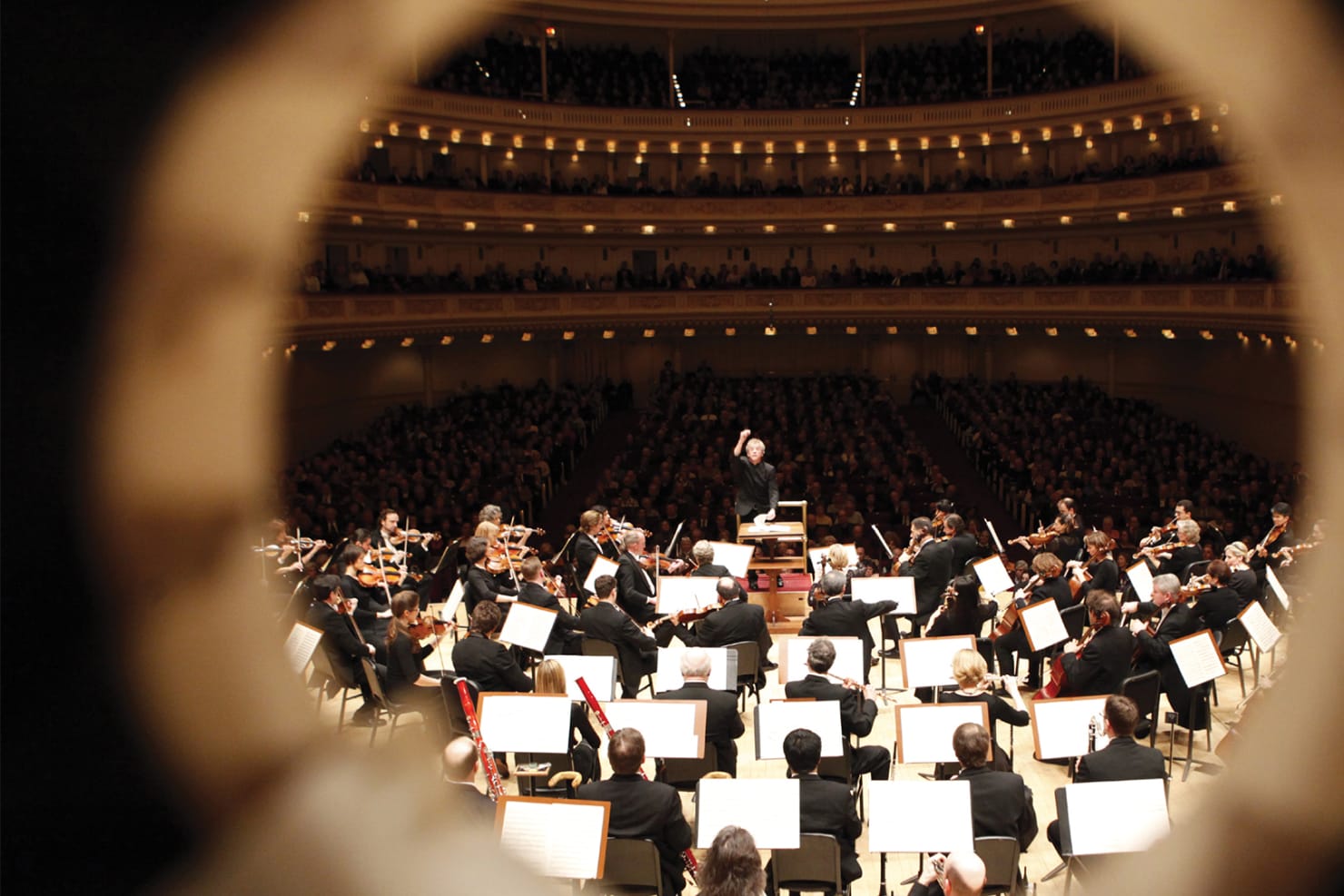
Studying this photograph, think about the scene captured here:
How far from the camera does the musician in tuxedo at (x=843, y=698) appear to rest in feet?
24.2

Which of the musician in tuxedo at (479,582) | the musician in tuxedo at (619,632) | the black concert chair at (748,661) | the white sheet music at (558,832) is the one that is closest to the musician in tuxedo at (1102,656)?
the black concert chair at (748,661)

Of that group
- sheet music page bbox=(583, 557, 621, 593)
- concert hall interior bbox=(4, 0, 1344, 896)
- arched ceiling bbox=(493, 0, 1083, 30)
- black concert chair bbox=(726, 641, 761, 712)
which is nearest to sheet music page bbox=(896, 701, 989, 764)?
concert hall interior bbox=(4, 0, 1344, 896)

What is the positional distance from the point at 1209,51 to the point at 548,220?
29487 mm

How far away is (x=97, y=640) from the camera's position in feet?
5.25

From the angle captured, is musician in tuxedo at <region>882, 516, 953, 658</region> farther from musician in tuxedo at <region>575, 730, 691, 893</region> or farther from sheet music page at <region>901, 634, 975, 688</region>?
musician in tuxedo at <region>575, 730, 691, 893</region>

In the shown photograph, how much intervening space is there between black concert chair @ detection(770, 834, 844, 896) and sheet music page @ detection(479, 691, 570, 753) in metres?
1.67

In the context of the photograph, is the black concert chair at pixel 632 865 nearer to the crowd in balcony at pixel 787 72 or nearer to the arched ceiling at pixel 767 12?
the crowd in balcony at pixel 787 72

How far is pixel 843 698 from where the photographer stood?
7391mm

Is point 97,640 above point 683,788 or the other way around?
above

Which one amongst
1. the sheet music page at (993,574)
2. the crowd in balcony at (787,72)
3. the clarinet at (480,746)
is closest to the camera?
the clarinet at (480,746)

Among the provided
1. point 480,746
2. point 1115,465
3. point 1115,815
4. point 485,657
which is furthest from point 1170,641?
point 1115,465

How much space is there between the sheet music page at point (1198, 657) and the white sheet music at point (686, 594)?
12.9 feet

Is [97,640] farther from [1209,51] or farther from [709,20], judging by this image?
[709,20]

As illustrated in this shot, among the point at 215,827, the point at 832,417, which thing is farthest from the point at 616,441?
the point at 215,827
